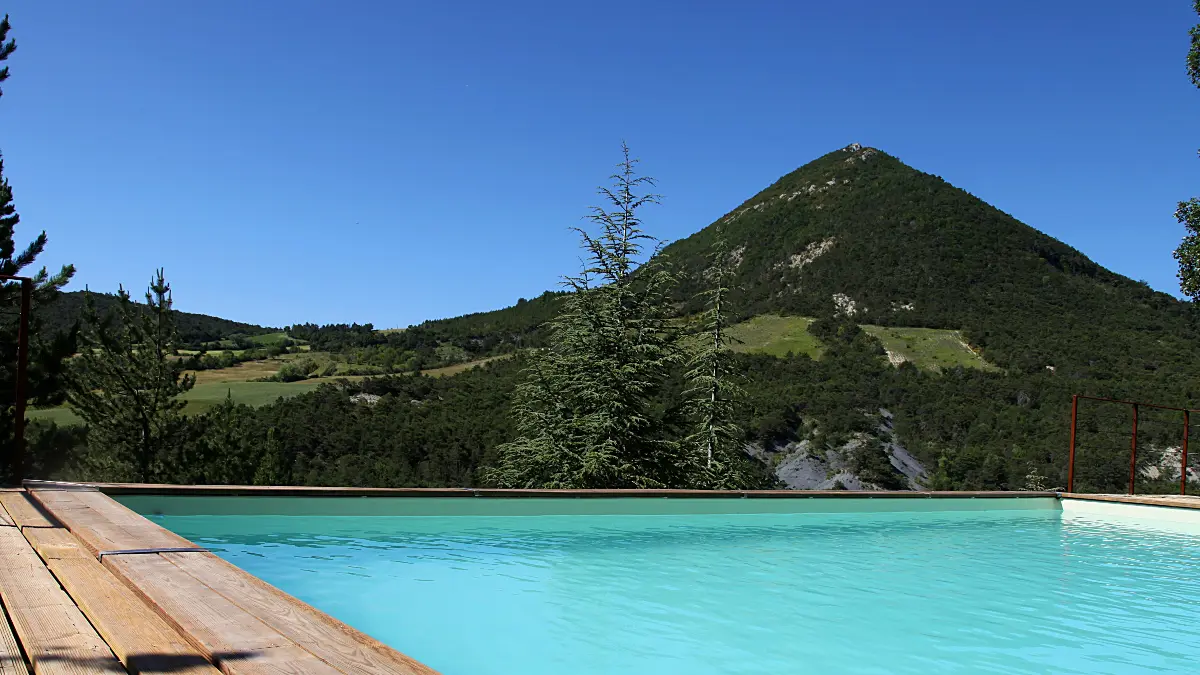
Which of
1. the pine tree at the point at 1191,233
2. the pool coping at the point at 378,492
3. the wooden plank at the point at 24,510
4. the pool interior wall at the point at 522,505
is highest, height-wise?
the pine tree at the point at 1191,233

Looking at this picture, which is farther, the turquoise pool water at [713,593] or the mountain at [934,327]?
the mountain at [934,327]

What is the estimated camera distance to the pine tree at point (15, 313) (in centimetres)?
1032

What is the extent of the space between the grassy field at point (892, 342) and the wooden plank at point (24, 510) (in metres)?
37.6

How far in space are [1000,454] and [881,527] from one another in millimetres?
25205

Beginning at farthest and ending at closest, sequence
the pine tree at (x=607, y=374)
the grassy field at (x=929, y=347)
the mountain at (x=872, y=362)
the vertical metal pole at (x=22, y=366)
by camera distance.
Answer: the grassy field at (x=929, y=347)
the mountain at (x=872, y=362)
the pine tree at (x=607, y=374)
the vertical metal pole at (x=22, y=366)

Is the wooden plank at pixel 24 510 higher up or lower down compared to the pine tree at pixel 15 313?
lower down

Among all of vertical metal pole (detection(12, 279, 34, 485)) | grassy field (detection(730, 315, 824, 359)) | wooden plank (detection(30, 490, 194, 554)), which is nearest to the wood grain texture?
wooden plank (detection(30, 490, 194, 554))

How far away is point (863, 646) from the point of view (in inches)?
162

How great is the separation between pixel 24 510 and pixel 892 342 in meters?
44.1

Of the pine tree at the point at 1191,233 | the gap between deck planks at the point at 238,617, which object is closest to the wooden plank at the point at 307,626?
the gap between deck planks at the point at 238,617

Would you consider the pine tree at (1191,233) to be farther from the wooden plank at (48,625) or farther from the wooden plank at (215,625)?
the wooden plank at (48,625)

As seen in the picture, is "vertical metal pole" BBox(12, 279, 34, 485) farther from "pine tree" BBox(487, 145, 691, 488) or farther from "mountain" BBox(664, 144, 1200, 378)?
"mountain" BBox(664, 144, 1200, 378)

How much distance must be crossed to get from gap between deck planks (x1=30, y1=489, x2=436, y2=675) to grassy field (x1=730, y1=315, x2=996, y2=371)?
3879 cm

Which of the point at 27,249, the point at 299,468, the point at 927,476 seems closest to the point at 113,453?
the point at 27,249
